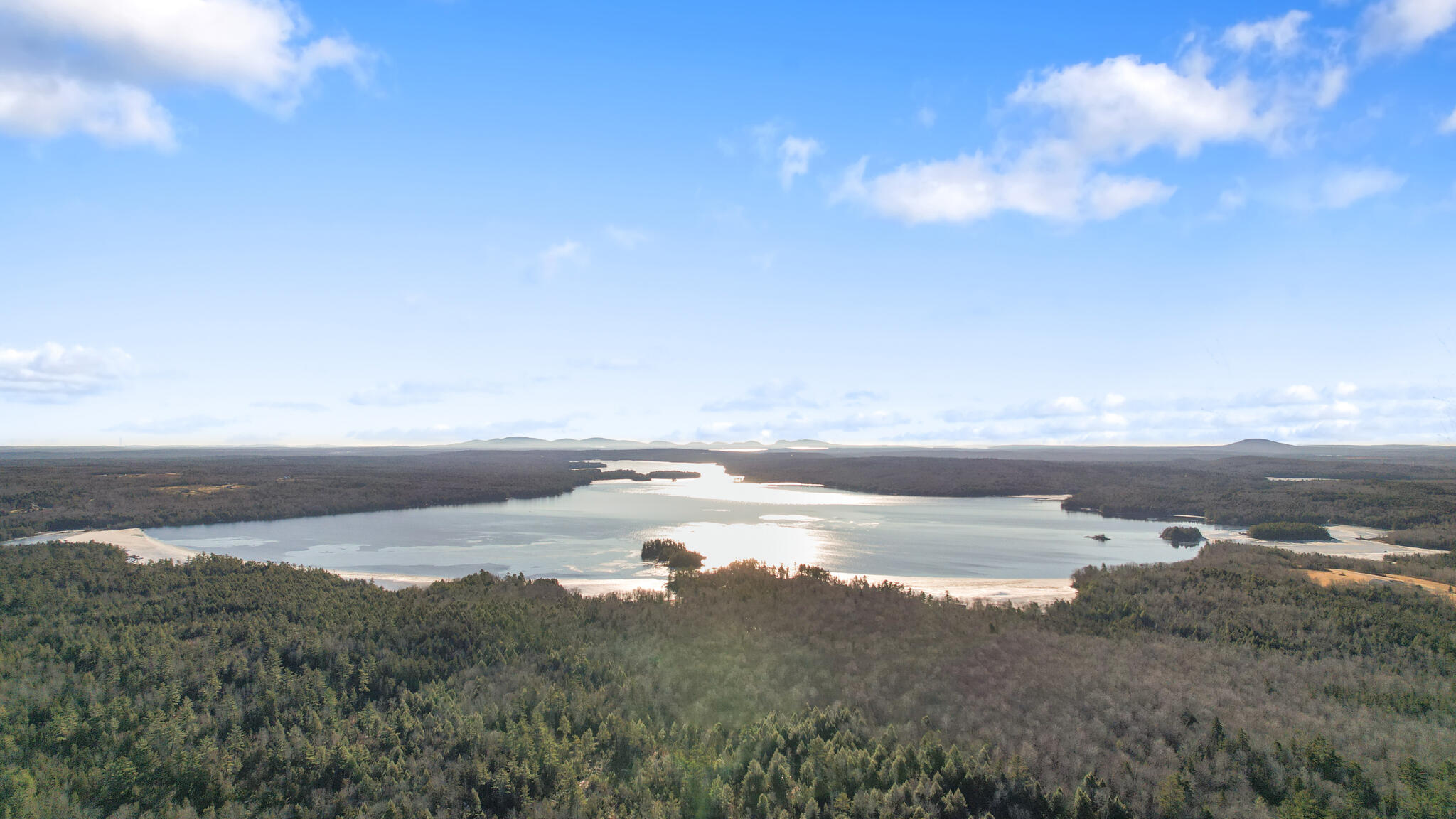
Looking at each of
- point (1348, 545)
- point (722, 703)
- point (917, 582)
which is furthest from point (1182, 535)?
point (722, 703)

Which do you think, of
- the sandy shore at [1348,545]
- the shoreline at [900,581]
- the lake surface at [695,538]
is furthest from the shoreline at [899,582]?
the sandy shore at [1348,545]

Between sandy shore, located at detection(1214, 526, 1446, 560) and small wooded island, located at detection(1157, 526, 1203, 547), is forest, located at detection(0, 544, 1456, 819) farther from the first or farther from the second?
small wooded island, located at detection(1157, 526, 1203, 547)

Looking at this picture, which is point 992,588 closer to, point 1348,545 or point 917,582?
point 917,582

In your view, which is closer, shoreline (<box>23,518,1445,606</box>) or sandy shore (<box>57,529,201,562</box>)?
shoreline (<box>23,518,1445,606</box>)

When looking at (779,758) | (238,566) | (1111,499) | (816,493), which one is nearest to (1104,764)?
(779,758)

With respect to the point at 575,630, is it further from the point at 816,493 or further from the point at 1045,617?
the point at 816,493

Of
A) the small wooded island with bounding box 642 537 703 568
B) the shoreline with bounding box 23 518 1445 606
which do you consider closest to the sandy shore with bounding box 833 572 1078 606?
the shoreline with bounding box 23 518 1445 606

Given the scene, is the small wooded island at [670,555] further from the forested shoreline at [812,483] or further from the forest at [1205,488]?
the forest at [1205,488]
